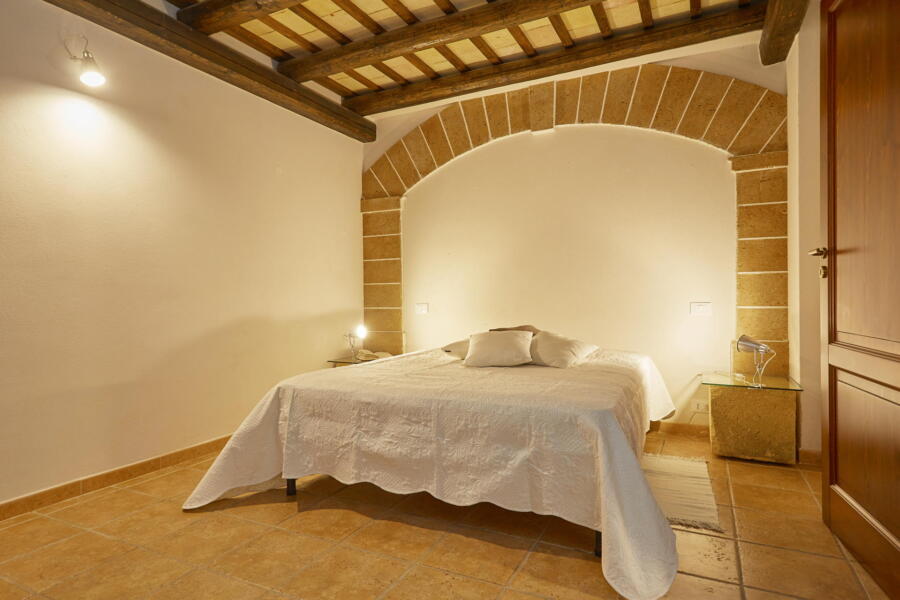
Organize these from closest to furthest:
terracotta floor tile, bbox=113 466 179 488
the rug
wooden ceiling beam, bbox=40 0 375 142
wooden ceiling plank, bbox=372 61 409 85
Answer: the rug < wooden ceiling beam, bbox=40 0 375 142 < terracotta floor tile, bbox=113 466 179 488 < wooden ceiling plank, bbox=372 61 409 85

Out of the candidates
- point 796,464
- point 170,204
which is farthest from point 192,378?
point 796,464

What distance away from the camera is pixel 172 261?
285cm

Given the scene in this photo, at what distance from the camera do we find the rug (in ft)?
6.77

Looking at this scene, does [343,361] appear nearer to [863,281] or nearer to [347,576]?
[347,576]

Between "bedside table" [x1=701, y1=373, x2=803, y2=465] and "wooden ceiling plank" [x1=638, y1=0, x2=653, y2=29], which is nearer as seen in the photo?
"bedside table" [x1=701, y1=373, x2=803, y2=465]

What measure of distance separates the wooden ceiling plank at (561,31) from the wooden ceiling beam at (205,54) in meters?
1.81

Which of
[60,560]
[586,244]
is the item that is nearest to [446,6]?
[586,244]

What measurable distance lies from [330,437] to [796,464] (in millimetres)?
2500

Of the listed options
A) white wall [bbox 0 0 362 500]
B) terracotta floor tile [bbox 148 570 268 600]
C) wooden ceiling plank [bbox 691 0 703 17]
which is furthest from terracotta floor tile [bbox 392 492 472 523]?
wooden ceiling plank [bbox 691 0 703 17]

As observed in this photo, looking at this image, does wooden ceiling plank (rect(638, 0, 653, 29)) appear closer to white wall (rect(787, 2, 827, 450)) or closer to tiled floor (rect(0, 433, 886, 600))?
white wall (rect(787, 2, 827, 450))

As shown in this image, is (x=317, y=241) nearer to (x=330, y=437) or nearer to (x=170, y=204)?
(x=170, y=204)

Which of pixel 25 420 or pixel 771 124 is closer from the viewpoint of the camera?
pixel 25 420

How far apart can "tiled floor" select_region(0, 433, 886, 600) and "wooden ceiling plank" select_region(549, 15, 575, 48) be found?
2.76 metres

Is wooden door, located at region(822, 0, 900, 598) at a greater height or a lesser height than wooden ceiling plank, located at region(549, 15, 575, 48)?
lesser
